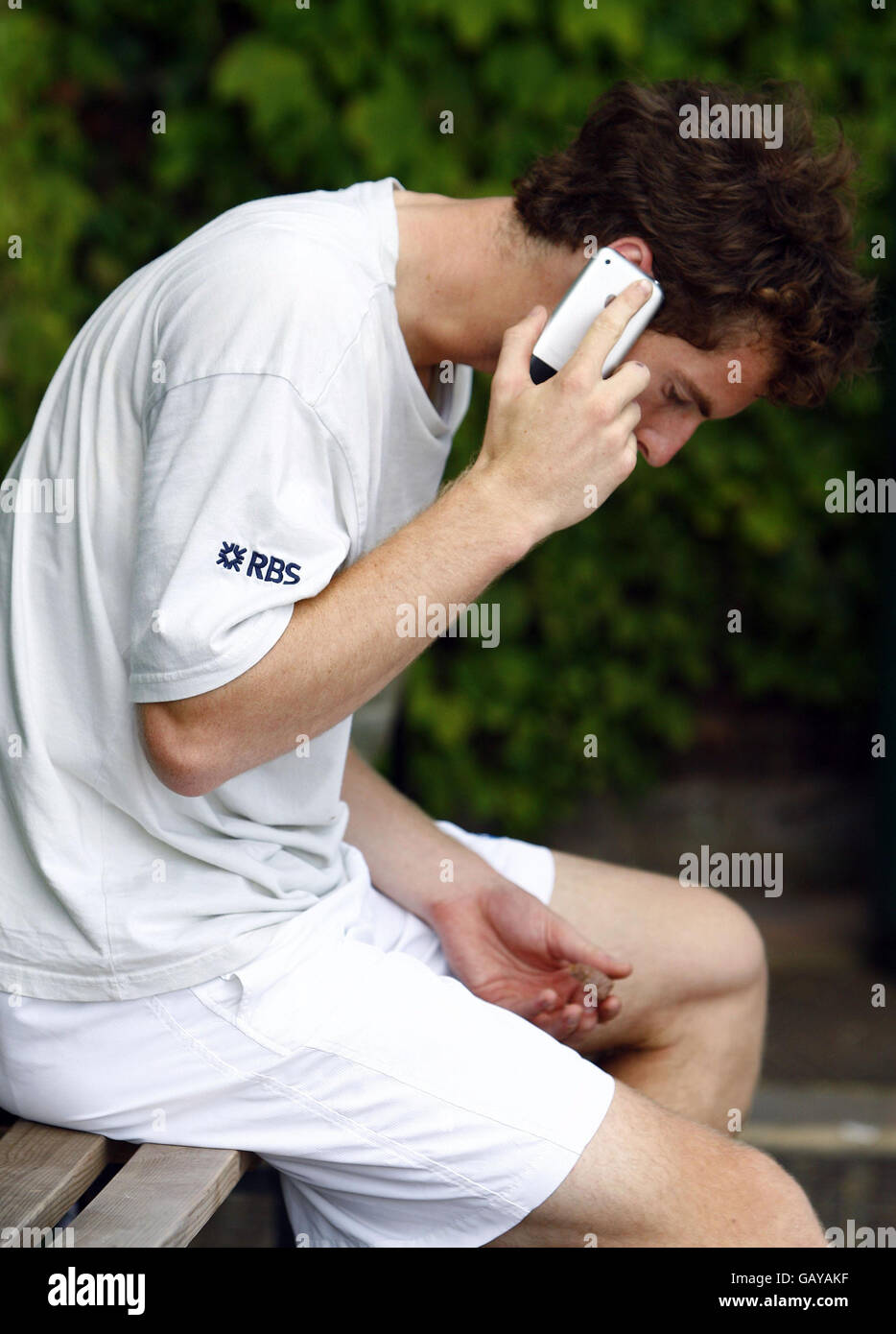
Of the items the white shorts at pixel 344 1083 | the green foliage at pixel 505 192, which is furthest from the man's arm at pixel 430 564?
the green foliage at pixel 505 192

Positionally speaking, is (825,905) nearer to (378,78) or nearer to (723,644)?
(723,644)

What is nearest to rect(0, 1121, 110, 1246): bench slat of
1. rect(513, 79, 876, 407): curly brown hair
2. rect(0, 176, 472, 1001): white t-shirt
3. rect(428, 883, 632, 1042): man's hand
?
rect(0, 176, 472, 1001): white t-shirt

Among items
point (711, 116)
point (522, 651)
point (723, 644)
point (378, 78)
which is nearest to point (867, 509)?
point (723, 644)

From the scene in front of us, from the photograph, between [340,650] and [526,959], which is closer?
[340,650]

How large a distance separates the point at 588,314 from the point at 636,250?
15 cm

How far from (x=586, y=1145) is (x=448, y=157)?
2.86m

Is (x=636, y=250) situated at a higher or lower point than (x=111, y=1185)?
higher

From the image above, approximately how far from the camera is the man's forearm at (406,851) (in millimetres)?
2057

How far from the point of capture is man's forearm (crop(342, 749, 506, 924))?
2.06 meters

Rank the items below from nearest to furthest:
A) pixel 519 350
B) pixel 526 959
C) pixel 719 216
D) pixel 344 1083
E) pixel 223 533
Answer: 1. pixel 223 533
2. pixel 344 1083
3. pixel 519 350
4. pixel 719 216
5. pixel 526 959

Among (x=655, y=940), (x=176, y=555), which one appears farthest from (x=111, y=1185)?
(x=655, y=940)

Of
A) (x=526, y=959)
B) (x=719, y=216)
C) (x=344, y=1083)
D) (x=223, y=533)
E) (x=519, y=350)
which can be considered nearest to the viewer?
(x=223, y=533)

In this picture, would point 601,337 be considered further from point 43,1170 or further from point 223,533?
point 43,1170

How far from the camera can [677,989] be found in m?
2.08
